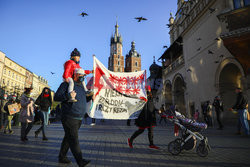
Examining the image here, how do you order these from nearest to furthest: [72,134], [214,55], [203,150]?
1. [72,134]
2. [203,150]
3. [214,55]

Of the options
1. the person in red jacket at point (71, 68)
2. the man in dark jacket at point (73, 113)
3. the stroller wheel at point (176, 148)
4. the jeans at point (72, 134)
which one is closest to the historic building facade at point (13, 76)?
the person in red jacket at point (71, 68)

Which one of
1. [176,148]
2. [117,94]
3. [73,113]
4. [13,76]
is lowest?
[176,148]

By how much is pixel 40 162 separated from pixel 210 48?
16654mm

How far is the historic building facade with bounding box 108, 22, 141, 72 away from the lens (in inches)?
4358

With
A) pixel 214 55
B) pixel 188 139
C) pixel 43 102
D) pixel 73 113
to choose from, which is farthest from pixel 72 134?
pixel 214 55

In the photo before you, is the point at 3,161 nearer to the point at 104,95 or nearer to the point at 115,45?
the point at 104,95

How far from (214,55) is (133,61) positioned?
99484mm

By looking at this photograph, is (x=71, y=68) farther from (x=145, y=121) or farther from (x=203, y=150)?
(x=203, y=150)

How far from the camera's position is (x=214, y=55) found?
48.7 ft

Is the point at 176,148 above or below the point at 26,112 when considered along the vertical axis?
below

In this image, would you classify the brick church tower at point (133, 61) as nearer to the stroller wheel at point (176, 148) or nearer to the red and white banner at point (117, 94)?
the red and white banner at point (117, 94)

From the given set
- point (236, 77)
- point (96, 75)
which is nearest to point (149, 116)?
point (96, 75)

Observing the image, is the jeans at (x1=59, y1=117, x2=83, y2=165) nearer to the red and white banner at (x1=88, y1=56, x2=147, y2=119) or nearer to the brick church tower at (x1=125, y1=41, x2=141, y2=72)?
the red and white banner at (x1=88, y1=56, x2=147, y2=119)

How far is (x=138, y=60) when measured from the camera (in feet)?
381
